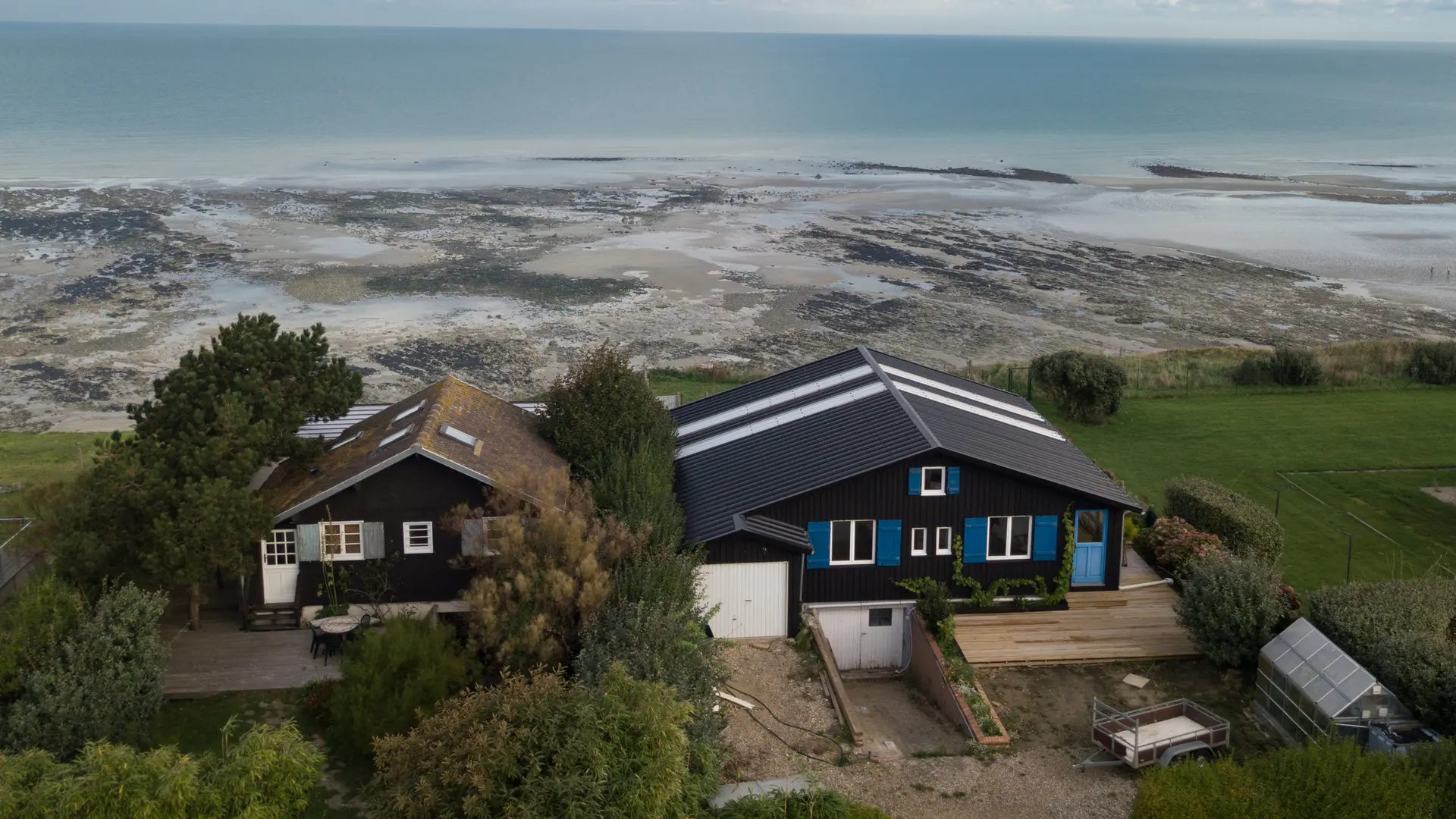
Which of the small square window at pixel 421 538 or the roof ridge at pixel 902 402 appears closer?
the small square window at pixel 421 538

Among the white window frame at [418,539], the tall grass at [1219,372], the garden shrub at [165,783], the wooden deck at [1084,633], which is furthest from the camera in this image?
the tall grass at [1219,372]

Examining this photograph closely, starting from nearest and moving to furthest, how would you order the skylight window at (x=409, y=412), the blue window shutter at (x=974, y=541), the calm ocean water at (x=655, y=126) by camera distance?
the blue window shutter at (x=974, y=541) < the skylight window at (x=409, y=412) < the calm ocean water at (x=655, y=126)

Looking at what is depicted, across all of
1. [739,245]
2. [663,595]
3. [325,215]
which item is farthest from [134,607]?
[325,215]

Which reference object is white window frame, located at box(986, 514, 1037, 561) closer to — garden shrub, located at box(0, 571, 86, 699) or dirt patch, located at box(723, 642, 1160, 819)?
dirt patch, located at box(723, 642, 1160, 819)

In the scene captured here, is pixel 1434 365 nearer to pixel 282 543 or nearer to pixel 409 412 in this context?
pixel 409 412

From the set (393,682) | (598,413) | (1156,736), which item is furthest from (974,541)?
(393,682)

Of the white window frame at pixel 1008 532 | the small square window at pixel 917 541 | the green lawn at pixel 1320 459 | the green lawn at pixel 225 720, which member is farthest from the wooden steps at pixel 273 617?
the green lawn at pixel 1320 459

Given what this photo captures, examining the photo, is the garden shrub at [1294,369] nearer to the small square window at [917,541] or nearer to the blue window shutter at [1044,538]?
the blue window shutter at [1044,538]
